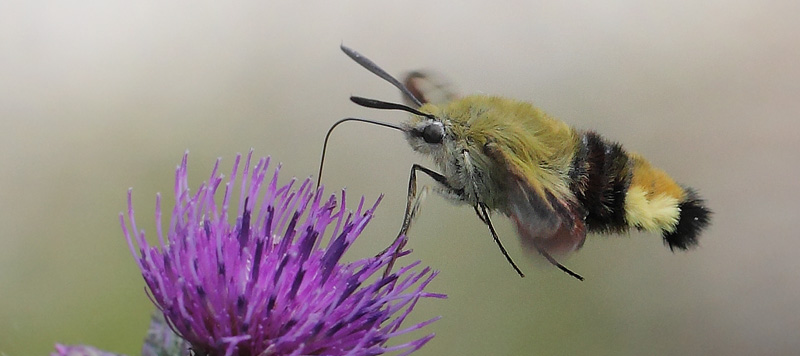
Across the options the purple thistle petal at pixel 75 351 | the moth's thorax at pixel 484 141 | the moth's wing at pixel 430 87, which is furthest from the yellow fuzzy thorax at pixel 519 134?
the purple thistle petal at pixel 75 351

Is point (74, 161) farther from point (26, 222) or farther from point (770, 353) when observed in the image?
point (770, 353)

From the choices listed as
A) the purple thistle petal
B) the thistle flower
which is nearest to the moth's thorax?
the thistle flower

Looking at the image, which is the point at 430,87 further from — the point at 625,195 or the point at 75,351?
the point at 75,351

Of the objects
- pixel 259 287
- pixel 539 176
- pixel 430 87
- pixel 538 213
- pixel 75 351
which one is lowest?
pixel 75 351

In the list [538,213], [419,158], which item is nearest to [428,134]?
[538,213]

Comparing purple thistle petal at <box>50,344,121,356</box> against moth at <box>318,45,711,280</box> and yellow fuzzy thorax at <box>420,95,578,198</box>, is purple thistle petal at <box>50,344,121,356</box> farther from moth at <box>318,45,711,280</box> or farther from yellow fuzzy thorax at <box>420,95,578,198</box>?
yellow fuzzy thorax at <box>420,95,578,198</box>
